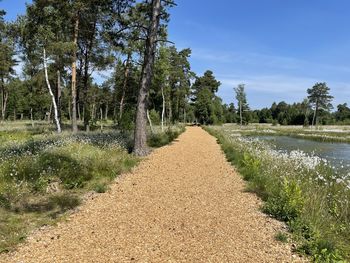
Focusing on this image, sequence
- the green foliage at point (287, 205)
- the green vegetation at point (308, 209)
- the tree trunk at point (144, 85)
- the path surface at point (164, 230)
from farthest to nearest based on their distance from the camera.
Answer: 1. the tree trunk at point (144, 85)
2. the green foliage at point (287, 205)
3. the green vegetation at point (308, 209)
4. the path surface at point (164, 230)

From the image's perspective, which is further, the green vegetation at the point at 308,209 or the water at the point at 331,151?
the water at the point at 331,151

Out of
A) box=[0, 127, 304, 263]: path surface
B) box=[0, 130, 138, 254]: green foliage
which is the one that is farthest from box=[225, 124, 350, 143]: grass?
box=[0, 127, 304, 263]: path surface

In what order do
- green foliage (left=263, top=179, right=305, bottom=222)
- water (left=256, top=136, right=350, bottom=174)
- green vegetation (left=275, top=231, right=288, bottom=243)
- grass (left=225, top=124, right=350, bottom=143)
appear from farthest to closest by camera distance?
grass (left=225, top=124, right=350, bottom=143), water (left=256, top=136, right=350, bottom=174), green foliage (left=263, top=179, right=305, bottom=222), green vegetation (left=275, top=231, right=288, bottom=243)

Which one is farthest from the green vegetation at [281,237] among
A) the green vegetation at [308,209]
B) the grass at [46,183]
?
the grass at [46,183]

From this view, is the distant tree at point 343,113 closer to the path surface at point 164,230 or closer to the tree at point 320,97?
the tree at point 320,97

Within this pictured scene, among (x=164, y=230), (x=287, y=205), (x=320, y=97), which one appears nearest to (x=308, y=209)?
(x=287, y=205)

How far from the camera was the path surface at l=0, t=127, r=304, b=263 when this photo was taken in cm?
584

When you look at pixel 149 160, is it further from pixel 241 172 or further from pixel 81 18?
pixel 81 18

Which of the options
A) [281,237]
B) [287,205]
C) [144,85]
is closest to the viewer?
[281,237]

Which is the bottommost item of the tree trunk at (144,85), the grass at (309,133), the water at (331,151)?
the grass at (309,133)

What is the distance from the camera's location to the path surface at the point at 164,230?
19.2 feet

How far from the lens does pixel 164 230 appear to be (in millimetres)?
7059

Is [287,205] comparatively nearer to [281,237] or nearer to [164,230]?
[281,237]

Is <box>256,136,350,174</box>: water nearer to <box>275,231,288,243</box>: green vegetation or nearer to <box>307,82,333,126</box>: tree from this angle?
<box>275,231,288,243</box>: green vegetation
